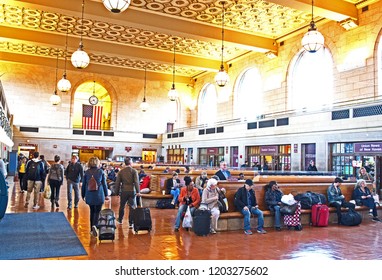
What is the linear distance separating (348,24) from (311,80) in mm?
3421

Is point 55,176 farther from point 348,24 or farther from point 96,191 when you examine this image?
point 348,24

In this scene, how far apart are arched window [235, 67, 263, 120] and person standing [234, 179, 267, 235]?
1390 centimetres

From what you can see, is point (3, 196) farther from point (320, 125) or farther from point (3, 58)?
point (3, 58)

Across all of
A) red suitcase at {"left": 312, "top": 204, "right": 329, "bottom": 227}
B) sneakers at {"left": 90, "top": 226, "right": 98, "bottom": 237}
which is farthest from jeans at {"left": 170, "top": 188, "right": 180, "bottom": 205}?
sneakers at {"left": 90, "top": 226, "right": 98, "bottom": 237}

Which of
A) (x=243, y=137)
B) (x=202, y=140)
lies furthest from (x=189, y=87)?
(x=243, y=137)

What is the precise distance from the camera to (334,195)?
793cm

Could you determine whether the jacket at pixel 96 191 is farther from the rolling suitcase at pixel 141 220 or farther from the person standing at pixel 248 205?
the person standing at pixel 248 205

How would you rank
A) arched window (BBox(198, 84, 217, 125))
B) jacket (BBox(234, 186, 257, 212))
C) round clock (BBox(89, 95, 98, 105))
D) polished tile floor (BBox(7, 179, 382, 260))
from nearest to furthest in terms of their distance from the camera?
polished tile floor (BBox(7, 179, 382, 260))
jacket (BBox(234, 186, 257, 212))
arched window (BBox(198, 84, 217, 125))
round clock (BBox(89, 95, 98, 105))

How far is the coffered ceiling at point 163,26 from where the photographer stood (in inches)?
551

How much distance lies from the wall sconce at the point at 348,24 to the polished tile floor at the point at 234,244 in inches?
384

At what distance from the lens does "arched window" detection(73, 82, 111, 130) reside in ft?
87.9

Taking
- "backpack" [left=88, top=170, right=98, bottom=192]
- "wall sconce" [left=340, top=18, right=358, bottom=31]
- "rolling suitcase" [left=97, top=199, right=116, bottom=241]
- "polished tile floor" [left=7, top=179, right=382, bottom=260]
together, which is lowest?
"polished tile floor" [left=7, top=179, right=382, bottom=260]

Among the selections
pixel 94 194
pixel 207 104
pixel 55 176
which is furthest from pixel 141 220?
pixel 207 104

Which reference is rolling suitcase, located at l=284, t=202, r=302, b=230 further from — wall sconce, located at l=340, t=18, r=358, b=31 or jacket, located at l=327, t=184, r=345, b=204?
wall sconce, located at l=340, t=18, r=358, b=31
